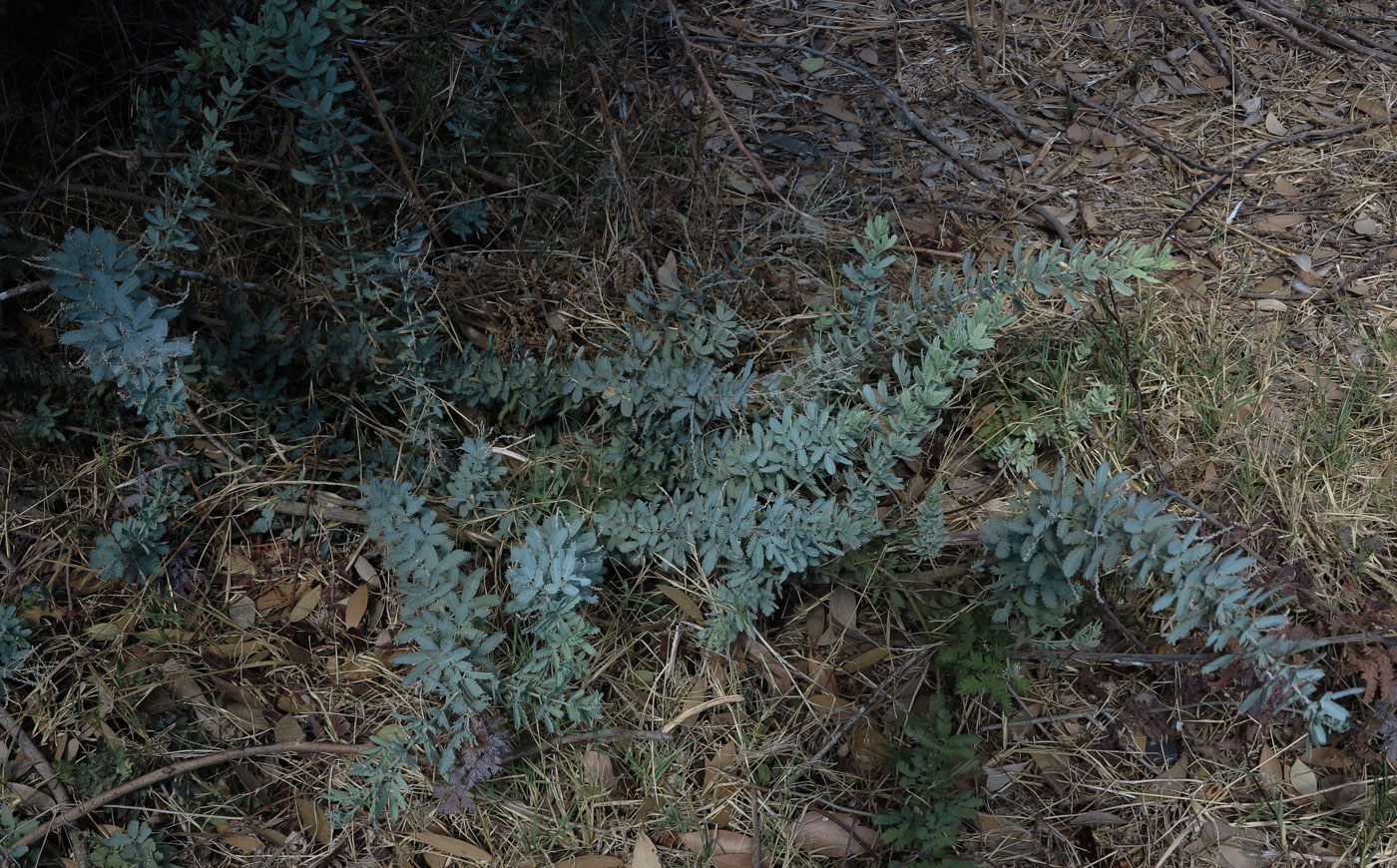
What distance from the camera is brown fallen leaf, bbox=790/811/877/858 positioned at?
1.73 m

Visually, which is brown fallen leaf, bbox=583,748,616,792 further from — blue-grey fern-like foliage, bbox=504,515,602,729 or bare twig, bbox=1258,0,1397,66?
bare twig, bbox=1258,0,1397,66

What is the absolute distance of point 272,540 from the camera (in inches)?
80.4

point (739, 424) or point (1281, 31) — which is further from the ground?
point (1281, 31)

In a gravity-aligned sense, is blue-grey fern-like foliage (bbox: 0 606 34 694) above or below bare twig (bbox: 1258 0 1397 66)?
below

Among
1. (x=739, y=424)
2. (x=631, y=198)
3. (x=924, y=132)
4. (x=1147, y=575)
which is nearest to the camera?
(x=1147, y=575)

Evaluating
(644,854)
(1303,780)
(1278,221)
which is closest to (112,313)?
(644,854)

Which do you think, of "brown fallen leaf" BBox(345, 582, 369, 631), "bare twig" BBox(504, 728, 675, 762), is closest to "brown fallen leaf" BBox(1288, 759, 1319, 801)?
"bare twig" BBox(504, 728, 675, 762)

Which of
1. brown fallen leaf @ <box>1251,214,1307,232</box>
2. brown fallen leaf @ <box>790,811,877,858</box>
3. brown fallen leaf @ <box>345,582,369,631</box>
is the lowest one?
brown fallen leaf @ <box>790,811,877,858</box>

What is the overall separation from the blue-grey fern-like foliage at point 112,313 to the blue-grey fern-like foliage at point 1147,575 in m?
1.42

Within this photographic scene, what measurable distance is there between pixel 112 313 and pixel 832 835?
1495 mm

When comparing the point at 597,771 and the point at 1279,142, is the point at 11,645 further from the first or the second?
the point at 1279,142

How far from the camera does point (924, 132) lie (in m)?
2.86

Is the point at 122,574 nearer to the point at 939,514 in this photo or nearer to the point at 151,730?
the point at 151,730

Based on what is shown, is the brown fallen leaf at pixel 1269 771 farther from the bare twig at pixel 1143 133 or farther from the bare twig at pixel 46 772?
the bare twig at pixel 46 772
